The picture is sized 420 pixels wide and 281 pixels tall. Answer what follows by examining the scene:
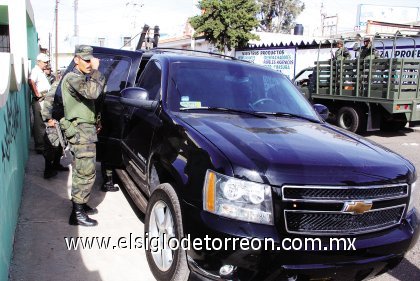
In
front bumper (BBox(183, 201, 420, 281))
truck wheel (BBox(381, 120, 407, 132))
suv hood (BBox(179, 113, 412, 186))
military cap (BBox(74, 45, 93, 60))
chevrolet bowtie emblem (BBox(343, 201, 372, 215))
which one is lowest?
truck wheel (BBox(381, 120, 407, 132))

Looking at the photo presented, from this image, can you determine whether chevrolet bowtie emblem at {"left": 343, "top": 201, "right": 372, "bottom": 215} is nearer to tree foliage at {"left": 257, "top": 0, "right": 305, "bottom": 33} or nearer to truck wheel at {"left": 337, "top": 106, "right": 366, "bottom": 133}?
truck wheel at {"left": 337, "top": 106, "right": 366, "bottom": 133}

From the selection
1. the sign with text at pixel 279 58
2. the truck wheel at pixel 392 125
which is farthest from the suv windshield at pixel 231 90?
the sign with text at pixel 279 58

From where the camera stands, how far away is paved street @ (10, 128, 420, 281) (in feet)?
10.6

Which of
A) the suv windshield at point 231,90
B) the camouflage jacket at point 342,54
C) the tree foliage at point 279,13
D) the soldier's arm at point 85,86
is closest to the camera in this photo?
the suv windshield at point 231,90

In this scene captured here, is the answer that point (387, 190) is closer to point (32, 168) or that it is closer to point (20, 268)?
point (20, 268)

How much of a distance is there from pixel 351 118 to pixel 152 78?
7.69 m

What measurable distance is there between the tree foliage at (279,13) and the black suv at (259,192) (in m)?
40.9

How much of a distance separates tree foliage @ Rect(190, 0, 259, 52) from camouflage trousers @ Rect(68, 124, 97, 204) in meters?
19.1

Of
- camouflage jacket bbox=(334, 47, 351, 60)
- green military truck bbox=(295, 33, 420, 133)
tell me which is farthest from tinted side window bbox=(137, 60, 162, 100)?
camouflage jacket bbox=(334, 47, 351, 60)

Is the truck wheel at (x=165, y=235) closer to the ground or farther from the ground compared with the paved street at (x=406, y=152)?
farther from the ground

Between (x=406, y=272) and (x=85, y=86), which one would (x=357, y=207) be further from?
(x=85, y=86)

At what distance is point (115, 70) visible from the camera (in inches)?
198

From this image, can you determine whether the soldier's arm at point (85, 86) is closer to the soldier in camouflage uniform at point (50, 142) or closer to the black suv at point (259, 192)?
the black suv at point (259, 192)

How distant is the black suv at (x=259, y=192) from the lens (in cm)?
238
